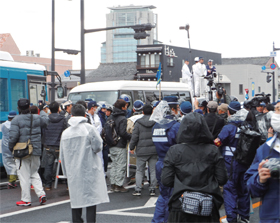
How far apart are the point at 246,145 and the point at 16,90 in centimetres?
850

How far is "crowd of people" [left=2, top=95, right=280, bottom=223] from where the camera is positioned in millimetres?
3826

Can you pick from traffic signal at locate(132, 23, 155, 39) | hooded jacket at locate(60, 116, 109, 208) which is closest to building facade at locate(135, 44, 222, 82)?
traffic signal at locate(132, 23, 155, 39)

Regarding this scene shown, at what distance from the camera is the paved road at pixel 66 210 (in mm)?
7062

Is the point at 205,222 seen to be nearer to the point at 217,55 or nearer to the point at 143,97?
the point at 143,97

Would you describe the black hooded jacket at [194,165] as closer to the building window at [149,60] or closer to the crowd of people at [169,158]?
the crowd of people at [169,158]

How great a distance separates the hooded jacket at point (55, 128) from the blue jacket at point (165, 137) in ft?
12.6

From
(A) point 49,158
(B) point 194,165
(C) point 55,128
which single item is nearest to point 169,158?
(B) point 194,165

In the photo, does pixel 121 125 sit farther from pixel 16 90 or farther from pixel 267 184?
pixel 267 184

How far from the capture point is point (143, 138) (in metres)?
8.54

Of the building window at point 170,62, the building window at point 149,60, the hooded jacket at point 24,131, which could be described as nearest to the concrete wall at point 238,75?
the building window at point 170,62

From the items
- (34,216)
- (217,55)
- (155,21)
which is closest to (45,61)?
(217,55)

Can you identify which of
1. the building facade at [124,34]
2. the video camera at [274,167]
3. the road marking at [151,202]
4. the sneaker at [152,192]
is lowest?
the road marking at [151,202]

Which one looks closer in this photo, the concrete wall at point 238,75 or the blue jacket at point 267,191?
the blue jacket at point 267,191

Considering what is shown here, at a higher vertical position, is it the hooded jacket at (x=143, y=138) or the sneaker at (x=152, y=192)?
the hooded jacket at (x=143, y=138)
